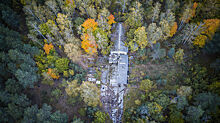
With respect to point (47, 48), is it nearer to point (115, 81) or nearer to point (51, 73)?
point (51, 73)

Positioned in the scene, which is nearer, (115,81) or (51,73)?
(51,73)

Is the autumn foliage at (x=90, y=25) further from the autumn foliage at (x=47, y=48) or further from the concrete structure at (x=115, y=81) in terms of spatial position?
the autumn foliage at (x=47, y=48)

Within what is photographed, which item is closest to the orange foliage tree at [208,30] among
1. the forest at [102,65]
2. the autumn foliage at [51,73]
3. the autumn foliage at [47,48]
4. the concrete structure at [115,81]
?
the forest at [102,65]

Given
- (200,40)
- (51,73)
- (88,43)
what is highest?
(200,40)

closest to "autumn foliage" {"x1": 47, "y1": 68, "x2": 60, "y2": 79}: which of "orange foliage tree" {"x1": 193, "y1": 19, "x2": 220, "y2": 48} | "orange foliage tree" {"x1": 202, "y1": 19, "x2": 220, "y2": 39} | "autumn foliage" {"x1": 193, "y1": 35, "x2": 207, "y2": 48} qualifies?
"autumn foliage" {"x1": 193, "y1": 35, "x2": 207, "y2": 48}

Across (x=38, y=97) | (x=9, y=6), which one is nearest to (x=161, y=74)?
(x=38, y=97)

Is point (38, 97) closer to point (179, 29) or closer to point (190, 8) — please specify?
point (179, 29)

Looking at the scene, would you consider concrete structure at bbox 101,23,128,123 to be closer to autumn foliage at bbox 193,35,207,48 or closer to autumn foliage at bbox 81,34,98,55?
autumn foliage at bbox 81,34,98,55

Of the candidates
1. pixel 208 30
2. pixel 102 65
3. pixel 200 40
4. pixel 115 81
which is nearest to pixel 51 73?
pixel 102 65

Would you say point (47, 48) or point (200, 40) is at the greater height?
point (200, 40)
